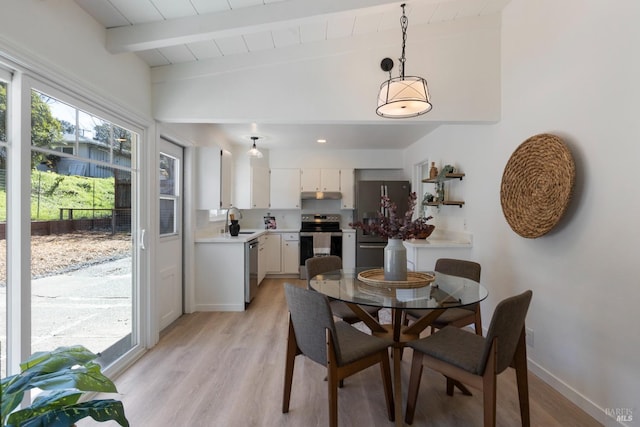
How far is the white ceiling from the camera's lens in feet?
6.61

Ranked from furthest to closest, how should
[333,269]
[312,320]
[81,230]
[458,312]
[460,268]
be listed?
[333,269]
[460,268]
[458,312]
[81,230]
[312,320]

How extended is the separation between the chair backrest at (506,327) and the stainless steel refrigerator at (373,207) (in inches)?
142

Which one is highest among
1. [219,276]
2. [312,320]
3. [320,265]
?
[320,265]

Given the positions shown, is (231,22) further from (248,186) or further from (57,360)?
(248,186)

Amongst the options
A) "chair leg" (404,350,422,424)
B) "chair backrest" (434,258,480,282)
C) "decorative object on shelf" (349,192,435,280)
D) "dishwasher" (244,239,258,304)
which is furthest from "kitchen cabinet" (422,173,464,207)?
"dishwasher" (244,239,258,304)


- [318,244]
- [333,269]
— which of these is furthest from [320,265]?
[318,244]

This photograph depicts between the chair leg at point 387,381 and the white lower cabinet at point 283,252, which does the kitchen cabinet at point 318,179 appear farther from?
the chair leg at point 387,381

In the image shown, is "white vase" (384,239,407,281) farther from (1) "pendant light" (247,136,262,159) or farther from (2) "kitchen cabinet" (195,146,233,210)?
(1) "pendant light" (247,136,262,159)

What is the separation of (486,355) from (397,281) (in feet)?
2.35

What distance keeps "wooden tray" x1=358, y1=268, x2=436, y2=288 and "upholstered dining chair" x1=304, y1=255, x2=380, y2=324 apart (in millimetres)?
201

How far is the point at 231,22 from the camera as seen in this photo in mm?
2076

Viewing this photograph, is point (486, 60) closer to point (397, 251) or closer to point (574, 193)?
point (574, 193)

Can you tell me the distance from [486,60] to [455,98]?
44 cm

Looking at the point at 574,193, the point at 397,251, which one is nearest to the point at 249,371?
the point at 397,251
